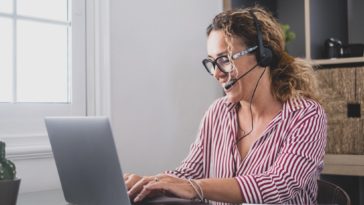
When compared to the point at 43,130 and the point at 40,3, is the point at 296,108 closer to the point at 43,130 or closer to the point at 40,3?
the point at 43,130

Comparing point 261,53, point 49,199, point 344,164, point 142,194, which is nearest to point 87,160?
point 142,194

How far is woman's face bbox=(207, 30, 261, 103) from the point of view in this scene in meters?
1.50

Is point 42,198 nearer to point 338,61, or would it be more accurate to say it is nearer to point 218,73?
point 218,73

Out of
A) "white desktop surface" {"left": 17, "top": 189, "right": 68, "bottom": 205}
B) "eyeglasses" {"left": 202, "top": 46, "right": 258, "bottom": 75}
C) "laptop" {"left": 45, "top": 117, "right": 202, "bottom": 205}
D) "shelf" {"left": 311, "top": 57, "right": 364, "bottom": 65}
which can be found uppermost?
"shelf" {"left": 311, "top": 57, "right": 364, "bottom": 65}

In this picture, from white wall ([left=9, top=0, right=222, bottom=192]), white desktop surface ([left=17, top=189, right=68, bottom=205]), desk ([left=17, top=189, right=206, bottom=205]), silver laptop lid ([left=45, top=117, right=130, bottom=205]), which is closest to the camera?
silver laptop lid ([left=45, top=117, right=130, bottom=205])

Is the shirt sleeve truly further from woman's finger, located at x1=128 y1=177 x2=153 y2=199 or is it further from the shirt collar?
woman's finger, located at x1=128 y1=177 x2=153 y2=199

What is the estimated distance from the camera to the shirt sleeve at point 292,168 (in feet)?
4.28

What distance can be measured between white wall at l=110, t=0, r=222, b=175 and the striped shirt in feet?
1.73

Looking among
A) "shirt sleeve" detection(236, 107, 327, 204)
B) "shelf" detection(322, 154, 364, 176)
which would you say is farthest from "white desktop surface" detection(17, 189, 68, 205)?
"shelf" detection(322, 154, 364, 176)

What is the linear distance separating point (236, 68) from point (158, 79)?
82cm

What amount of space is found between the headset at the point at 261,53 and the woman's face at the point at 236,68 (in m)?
0.02

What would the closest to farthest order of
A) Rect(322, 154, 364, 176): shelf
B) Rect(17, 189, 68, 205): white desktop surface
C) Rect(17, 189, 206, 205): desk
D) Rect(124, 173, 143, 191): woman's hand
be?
1. Rect(17, 189, 206, 205): desk
2. Rect(124, 173, 143, 191): woman's hand
3. Rect(17, 189, 68, 205): white desktop surface
4. Rect(322, 154, 364, 176): shelf

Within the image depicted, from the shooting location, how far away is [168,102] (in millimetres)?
2326

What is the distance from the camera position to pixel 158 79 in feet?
7.46
